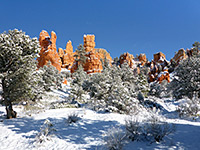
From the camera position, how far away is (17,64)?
928 cm

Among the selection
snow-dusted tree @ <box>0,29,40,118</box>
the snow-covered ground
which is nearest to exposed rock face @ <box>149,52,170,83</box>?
the snow-covered ground

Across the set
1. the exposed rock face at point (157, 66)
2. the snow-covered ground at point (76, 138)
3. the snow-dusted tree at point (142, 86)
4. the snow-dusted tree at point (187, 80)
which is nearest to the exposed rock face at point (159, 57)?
the exposed rock face at point (157, 66)

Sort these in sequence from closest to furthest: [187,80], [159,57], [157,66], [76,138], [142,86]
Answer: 1. [76,138]
2. [187,80]
3. [142,86]
4. [157,66]
5. [159,57]

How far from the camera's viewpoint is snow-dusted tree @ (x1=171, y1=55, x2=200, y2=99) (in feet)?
51.8

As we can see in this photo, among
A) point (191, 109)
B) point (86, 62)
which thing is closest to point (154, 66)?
point (86, 62)

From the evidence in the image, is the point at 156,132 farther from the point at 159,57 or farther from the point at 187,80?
the point at 159,57

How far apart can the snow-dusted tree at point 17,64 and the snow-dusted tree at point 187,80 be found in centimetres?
1710

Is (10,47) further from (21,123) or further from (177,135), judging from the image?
(177,135)

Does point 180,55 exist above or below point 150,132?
above

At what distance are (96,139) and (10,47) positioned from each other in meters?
8.20

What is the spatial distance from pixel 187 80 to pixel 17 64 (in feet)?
60.9

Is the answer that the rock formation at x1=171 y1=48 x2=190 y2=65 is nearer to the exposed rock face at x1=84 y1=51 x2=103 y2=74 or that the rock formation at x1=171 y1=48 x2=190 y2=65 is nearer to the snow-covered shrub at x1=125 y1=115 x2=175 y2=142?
the exposed rock face at x1=84 y1=51 x2=103 y2=74

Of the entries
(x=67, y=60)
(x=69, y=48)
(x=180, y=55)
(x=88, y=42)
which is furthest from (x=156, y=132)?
(x=69, y=48)

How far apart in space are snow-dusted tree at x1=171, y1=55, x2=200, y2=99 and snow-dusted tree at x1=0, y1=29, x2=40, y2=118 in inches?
673
